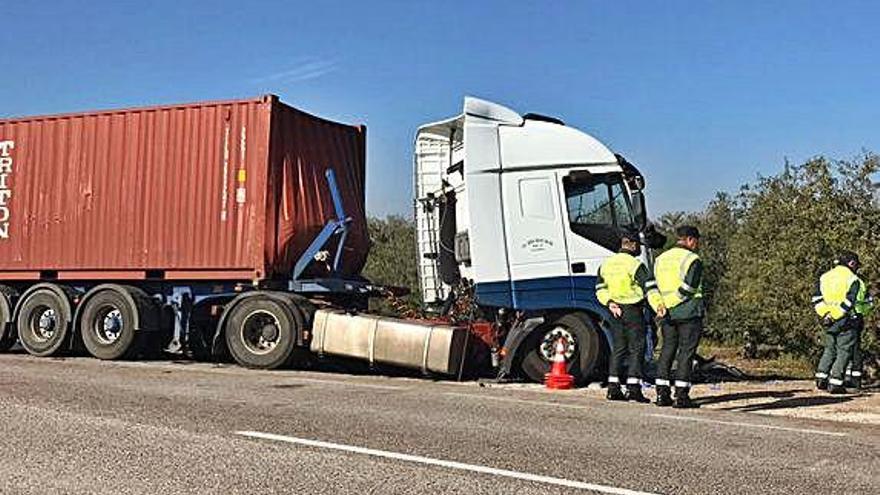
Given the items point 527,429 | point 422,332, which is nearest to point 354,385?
point 422,332

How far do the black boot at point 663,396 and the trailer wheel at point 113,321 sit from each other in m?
7.31

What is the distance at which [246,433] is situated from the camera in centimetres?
784

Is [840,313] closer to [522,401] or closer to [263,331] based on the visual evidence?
[522,401]

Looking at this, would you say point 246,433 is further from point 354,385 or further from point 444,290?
point 444,290

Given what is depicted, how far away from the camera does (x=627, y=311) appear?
35.1 ft

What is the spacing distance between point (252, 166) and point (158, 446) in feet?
22.8

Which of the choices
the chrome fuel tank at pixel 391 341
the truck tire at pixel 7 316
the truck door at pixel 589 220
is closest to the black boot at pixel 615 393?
the truck door at pixel 589 220

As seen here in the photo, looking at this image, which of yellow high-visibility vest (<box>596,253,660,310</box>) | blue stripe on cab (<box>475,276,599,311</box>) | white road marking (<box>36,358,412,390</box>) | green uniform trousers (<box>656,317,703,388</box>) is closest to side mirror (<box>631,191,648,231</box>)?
→ blue stripe on cab (<box>475,276,599,311</box>)

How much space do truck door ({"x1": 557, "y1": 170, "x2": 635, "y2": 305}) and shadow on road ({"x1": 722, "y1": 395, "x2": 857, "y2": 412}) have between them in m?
2.31

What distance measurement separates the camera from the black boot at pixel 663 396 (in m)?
10.1

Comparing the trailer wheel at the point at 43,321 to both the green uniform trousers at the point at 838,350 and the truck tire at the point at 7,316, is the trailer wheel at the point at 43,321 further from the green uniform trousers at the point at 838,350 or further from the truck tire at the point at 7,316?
the green uniform trousers at the point at 838,350

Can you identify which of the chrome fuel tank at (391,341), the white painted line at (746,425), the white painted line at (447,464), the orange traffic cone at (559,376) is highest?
the chrome fuel tank at (391,341)

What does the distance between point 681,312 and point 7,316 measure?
10.0m

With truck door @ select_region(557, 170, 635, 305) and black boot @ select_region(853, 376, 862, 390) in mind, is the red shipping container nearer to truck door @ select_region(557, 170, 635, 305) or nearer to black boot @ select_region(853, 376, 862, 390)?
truck door @ select_region(557, 170, 635, 305)
